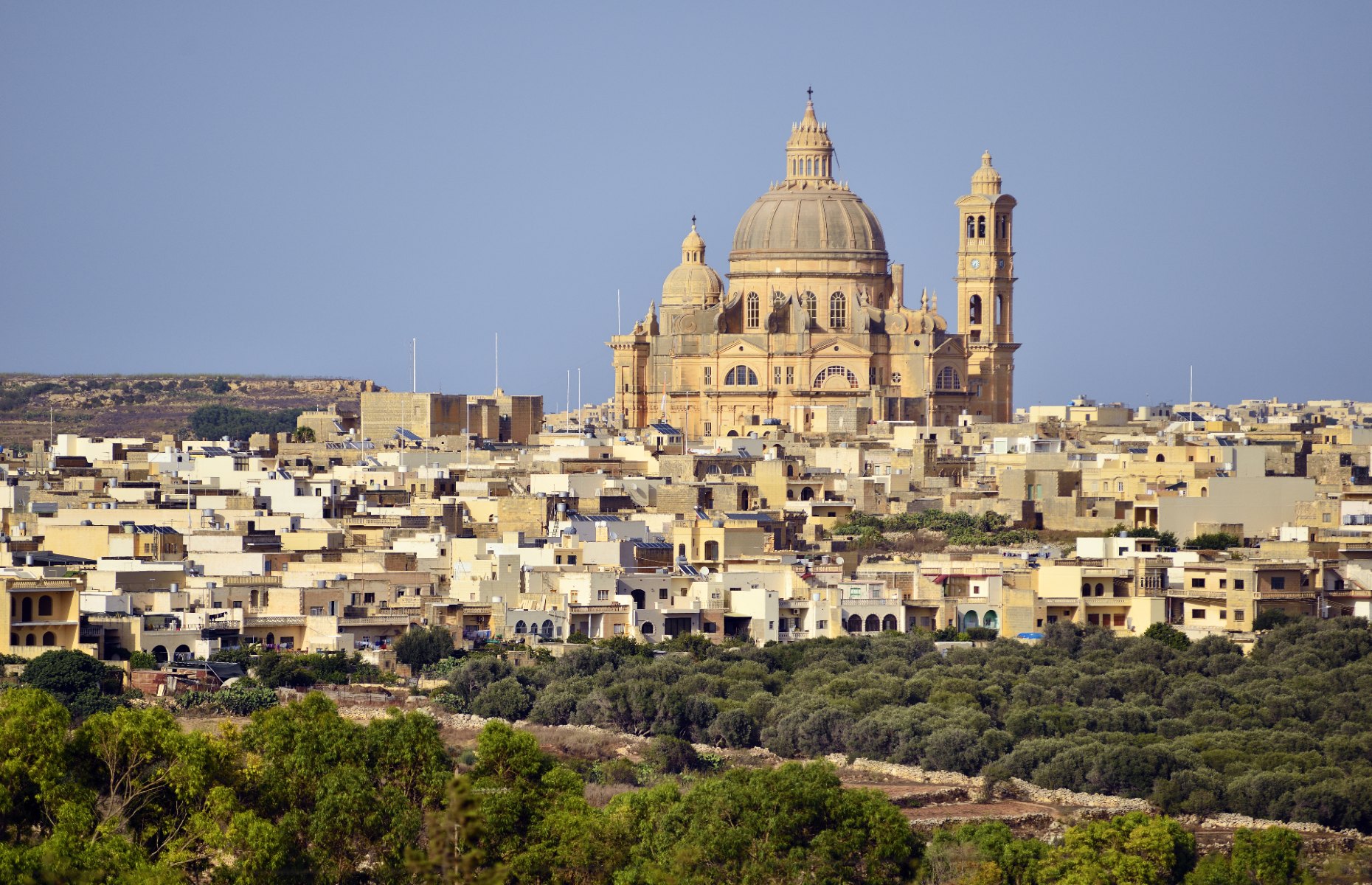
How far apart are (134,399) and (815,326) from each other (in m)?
45.5

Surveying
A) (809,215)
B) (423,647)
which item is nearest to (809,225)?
(809,215)

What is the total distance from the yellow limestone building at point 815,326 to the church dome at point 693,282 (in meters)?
0.07

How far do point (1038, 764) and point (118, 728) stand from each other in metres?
13.1

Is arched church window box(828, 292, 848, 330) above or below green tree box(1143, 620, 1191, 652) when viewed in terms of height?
above

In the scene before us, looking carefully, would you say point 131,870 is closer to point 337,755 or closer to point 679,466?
point 337,755

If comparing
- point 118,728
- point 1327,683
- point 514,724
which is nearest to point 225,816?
point 118,728

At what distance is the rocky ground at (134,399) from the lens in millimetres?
127250

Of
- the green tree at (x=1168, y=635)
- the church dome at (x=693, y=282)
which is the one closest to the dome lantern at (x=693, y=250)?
the church dome at (x=693, y=282)

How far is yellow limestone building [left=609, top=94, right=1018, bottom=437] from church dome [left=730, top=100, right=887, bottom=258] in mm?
49

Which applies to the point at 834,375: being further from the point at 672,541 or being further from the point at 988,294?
the point at 672,541

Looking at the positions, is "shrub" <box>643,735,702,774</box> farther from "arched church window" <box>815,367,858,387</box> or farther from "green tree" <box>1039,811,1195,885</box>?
"arched church window" <box>815,367,858,387</box>

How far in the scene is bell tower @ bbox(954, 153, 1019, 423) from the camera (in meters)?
104

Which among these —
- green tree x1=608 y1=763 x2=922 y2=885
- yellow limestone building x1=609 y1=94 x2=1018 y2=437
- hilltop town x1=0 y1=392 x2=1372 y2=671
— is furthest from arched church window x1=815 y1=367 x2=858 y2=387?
green tree x1=608 y1=763 x2=922 y2=885

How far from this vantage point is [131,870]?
3272 centimetres
